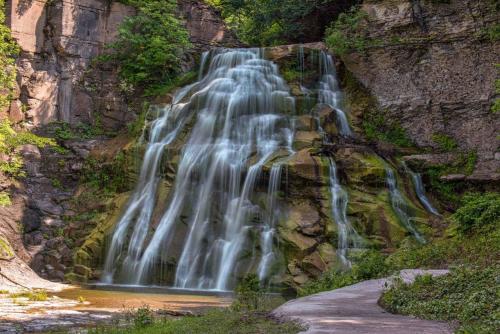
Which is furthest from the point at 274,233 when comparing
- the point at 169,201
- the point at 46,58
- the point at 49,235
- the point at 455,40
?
the point at 46,58

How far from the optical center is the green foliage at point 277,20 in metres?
29.5

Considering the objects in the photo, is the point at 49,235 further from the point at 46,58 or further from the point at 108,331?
the point at 108,331

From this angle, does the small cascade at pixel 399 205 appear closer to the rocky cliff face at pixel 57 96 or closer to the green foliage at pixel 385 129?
the green foliage at pixel 385 129

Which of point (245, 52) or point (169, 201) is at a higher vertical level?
point (245, 52)

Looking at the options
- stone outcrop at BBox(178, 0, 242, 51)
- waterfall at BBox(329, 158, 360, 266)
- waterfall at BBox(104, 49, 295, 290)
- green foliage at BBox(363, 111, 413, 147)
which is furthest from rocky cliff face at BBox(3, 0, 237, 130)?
waterfall at BBox(329, 158, 360, 266)

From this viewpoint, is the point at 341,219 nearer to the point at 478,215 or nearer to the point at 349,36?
the point at 478,215

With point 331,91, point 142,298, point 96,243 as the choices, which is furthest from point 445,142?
point 142,298

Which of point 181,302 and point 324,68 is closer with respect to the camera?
point 181,302

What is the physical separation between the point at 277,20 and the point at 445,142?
12.7 meters

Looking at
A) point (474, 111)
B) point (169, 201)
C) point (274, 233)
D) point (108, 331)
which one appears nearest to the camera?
point (108, 331)

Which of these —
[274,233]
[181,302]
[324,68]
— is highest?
[324,68]

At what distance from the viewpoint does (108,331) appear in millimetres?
7938

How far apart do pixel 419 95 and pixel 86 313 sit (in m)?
17.3

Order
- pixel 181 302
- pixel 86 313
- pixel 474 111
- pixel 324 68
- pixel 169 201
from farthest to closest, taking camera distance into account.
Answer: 1. pixel 324 68
2. pixel 474 111
3. pixel 169 201
4. pixel 181 302
5. pixel 86 313
